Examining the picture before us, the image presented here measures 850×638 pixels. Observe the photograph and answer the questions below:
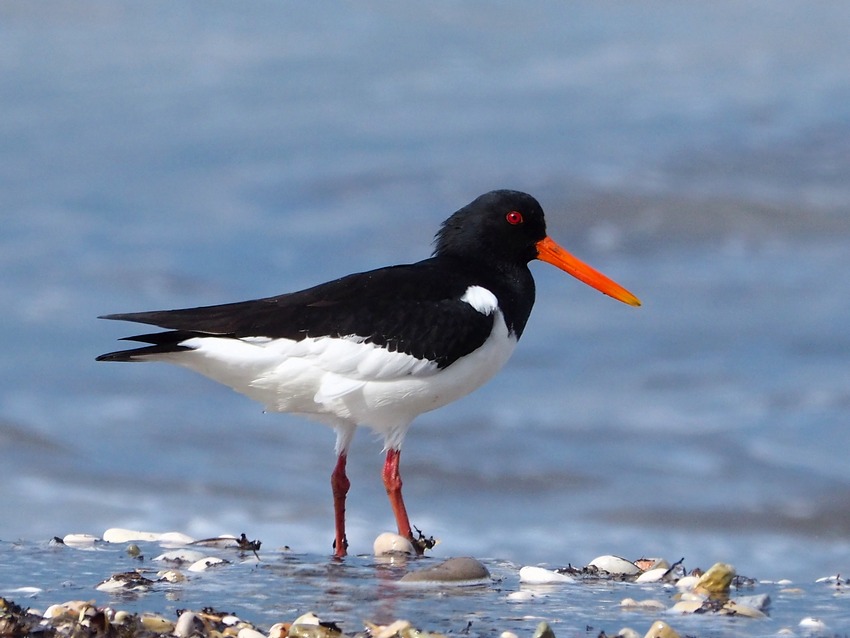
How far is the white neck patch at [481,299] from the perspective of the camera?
271 inches

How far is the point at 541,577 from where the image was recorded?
19.3 feet

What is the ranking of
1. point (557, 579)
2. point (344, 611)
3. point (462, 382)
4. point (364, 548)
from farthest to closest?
point (364, 548)
point (462, 382)
point (557, 579)
point (344, 611)

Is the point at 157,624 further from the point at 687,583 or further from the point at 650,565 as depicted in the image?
the point at 650,565

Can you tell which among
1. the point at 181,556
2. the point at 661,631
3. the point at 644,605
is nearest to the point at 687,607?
the point at 644,605

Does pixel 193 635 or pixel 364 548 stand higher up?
pixel 364 548

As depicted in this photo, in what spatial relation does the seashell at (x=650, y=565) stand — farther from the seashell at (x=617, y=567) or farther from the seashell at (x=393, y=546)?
the seashell at (x=393, y=546)

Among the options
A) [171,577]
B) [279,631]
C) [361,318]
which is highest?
[361,318]

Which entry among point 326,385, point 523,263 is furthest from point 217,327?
point 523,263

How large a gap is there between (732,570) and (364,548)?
148 inches

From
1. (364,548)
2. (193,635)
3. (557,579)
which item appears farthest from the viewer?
(364,548)

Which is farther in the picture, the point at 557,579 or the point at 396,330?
the point at 396,330

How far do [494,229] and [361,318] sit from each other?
3.61 ft

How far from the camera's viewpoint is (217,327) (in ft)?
21.9

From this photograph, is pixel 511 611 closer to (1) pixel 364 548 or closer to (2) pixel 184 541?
(2) pixel 184 541
